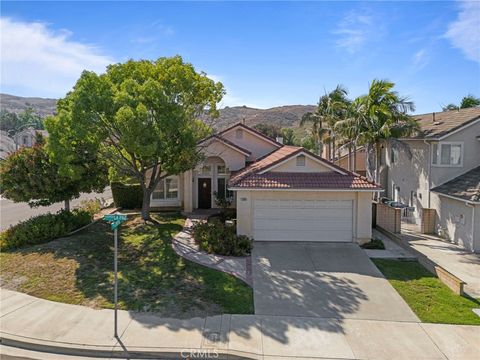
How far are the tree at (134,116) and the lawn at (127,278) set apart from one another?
12.2 feet

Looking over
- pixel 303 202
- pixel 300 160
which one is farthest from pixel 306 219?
pixel 300 160

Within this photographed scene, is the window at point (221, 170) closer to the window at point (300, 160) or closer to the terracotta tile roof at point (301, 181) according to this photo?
the terracotta tile roof at point (301, 181)

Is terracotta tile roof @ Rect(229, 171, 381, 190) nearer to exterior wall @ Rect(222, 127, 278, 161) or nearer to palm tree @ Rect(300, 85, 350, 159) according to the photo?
exterior wall @ Rect(222, 127, 278, 161)

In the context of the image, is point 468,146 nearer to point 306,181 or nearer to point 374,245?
point 374,245

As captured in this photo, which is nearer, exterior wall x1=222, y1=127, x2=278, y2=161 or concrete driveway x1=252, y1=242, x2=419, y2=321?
concrete driveway x1=252, y1=242, x2=419, y2=321

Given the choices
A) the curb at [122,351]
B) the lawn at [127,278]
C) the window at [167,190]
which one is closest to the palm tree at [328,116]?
the window at [167,190]

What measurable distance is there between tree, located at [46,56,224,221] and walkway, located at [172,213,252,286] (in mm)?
3425

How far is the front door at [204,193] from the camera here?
23641 millimetres

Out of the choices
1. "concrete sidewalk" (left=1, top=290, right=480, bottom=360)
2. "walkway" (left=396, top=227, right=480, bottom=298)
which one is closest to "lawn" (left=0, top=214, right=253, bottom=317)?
"concrete sidewalk" (left=1, top=290, right=480, bottom=360)

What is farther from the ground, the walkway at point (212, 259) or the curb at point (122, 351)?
the walkway at point (212, 259)

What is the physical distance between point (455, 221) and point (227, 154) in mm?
12876

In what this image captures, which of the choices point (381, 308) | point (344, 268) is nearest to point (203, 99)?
point (344, 268)

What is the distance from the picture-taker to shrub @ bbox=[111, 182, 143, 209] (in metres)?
23.7

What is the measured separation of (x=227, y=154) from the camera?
22.7m
